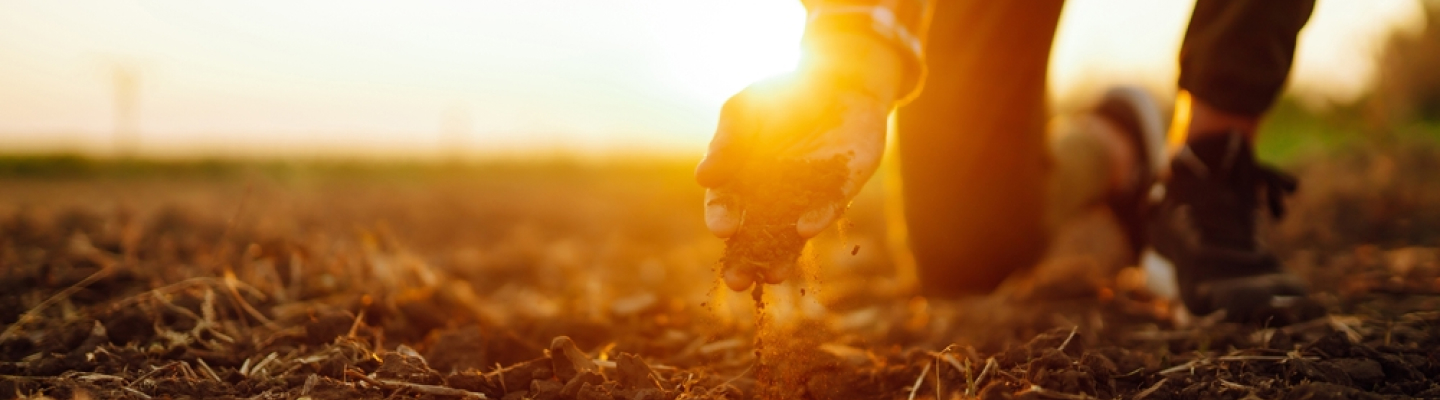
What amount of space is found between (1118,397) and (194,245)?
2.82m

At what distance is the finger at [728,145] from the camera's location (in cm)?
134

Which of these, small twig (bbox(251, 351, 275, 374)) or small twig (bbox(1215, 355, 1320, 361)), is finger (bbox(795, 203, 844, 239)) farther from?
small twig (bbox(251, 351, 275, 374))

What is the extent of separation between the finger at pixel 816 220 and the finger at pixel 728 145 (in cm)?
15

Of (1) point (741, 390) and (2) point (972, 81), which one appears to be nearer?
(1) point (741, 390)

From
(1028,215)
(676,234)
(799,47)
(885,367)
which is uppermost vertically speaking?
(799,47)

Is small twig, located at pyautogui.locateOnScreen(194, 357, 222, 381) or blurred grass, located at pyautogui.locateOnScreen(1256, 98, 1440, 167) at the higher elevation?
blurred grass, located at pyautogui.locateOnScreen(1256, 98, 1440, 167)

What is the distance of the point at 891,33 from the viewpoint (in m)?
1.47

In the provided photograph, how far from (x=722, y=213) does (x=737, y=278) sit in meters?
0.11

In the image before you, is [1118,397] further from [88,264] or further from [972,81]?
[88,264]

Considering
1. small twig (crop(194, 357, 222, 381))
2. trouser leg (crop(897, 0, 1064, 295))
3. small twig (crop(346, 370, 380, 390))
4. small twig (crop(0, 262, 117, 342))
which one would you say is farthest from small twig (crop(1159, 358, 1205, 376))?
small twig (crop(0, 262, 117, 342))

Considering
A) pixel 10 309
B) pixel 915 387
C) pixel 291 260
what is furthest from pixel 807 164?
pixel 10 309

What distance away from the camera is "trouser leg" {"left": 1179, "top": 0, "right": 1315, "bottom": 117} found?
6.06ft

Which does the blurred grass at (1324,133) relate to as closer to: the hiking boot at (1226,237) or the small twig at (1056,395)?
the hiking boot at (1226,237)

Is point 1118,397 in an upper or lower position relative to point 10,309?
upper
